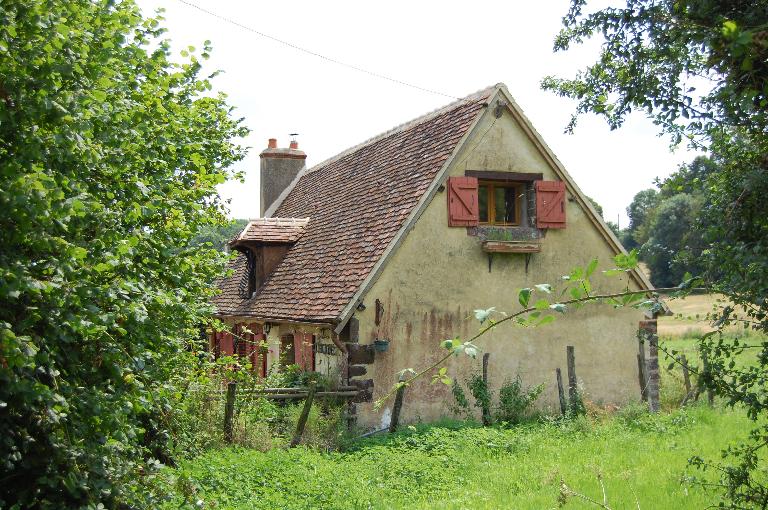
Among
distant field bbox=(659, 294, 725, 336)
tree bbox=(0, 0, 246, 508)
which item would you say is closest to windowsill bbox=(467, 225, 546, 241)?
tree bbox=(0, 0, 246, 508)

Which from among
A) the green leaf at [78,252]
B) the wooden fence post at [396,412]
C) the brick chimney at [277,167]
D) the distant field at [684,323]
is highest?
the brick chimney at [277,167]

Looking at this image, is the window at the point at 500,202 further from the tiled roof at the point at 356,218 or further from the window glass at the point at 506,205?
the tiled roof at the point at 356,218

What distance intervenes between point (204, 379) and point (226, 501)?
7.43 ft

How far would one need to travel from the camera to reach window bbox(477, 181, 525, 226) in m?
16.3

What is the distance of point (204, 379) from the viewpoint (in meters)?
7.61

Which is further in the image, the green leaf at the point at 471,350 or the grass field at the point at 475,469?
the grass field at the point at 475,469

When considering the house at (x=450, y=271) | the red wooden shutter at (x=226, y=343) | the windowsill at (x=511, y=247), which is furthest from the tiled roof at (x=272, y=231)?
the windowsill at (x=511, y=247)

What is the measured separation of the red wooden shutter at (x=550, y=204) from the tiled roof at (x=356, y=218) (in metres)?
2.11

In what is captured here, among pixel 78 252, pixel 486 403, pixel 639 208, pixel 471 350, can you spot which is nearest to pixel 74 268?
pixel 78 252

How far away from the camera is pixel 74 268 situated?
5043 mm

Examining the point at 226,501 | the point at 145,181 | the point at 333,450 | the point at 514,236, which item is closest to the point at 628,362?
the point at 514,236

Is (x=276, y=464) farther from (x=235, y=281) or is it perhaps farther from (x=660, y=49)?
(x=235, y=281)

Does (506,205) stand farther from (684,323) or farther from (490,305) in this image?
(684,323)

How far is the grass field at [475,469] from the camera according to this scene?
9.48 metres
